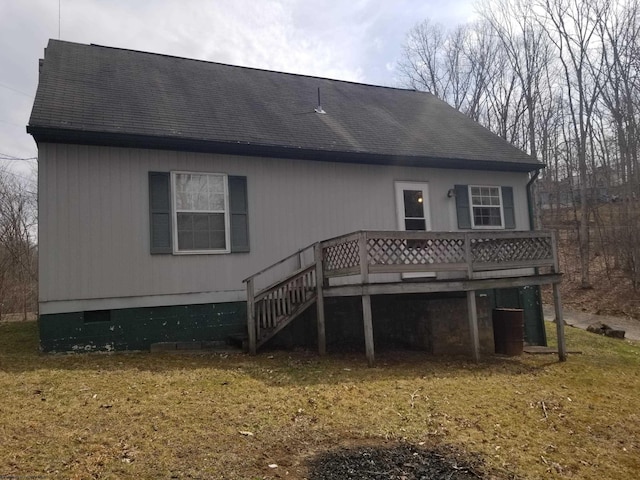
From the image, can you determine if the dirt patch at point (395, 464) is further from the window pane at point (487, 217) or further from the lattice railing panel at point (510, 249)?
the window pane at point (487, 217)

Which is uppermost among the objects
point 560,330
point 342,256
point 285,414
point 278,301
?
point 342,256

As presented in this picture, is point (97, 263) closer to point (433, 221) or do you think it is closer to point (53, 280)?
point (53, 280)

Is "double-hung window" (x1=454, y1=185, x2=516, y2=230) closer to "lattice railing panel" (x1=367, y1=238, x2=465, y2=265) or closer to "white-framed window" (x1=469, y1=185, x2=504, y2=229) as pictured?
"white-framed window" (x1=469, y1=185, x2=504, y2=229)

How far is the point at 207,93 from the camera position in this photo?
409 inches

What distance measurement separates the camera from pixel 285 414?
15.5 ft

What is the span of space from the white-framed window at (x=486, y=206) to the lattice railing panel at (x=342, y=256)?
439 centimetres

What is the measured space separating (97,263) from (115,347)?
1.42 meters

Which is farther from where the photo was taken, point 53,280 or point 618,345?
point 618,345

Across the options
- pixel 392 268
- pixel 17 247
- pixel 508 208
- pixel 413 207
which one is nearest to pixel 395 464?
pixel 392 268

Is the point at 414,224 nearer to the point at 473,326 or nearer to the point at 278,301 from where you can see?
the point at 473,326

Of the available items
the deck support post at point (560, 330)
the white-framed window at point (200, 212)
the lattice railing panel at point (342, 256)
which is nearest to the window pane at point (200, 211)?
the white-framed window at point (200, 212)

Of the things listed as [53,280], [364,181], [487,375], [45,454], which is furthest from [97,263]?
[487,375]

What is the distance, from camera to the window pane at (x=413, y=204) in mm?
10242

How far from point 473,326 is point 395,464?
15.1ft
